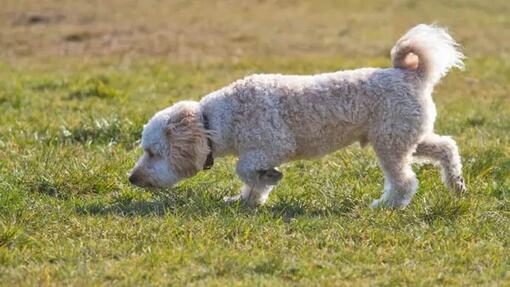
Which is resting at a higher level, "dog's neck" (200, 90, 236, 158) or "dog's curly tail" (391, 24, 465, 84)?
"dog's curly tail" (391, 24, 465, 84)

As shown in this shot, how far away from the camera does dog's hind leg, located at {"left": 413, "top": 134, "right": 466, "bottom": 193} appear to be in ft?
24.9

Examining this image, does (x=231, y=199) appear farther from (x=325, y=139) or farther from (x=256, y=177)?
(x=325, y=139)

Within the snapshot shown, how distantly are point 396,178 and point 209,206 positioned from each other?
4.67 feet

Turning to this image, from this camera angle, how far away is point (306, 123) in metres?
7.38

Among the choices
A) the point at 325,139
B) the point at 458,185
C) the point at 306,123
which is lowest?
the point at 458,185

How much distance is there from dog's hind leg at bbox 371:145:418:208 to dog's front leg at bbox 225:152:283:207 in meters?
0.80

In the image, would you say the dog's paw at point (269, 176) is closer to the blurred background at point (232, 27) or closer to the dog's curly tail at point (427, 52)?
the dog's curly tail at point (427, 52)

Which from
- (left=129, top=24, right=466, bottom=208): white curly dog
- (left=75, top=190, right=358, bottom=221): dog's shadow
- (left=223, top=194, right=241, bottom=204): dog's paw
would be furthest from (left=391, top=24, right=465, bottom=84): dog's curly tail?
(left=223, top=194, right=241, bottom=204): dog's paw

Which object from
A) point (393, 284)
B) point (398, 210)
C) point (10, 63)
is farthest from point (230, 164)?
point (10, 63)

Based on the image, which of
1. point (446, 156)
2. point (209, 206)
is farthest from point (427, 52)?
point (209, 206)

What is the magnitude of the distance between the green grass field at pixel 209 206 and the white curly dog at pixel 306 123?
0.24 m

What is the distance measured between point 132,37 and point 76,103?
24.6ft

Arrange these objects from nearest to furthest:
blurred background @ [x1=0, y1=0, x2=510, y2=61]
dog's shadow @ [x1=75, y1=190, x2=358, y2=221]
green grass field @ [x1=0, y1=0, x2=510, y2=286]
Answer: green grass field @ [x1=0, y1=0, x2=510, y2=286] → dog's shadow @ [x1=75, y1=190, x2=358, y2=221] → blurred background @ [x1=0, y1=0, x2=510, y2=61]

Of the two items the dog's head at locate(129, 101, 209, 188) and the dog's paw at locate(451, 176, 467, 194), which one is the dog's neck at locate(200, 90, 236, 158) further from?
the dog's paw at locate(451, 176, 467, 194)
